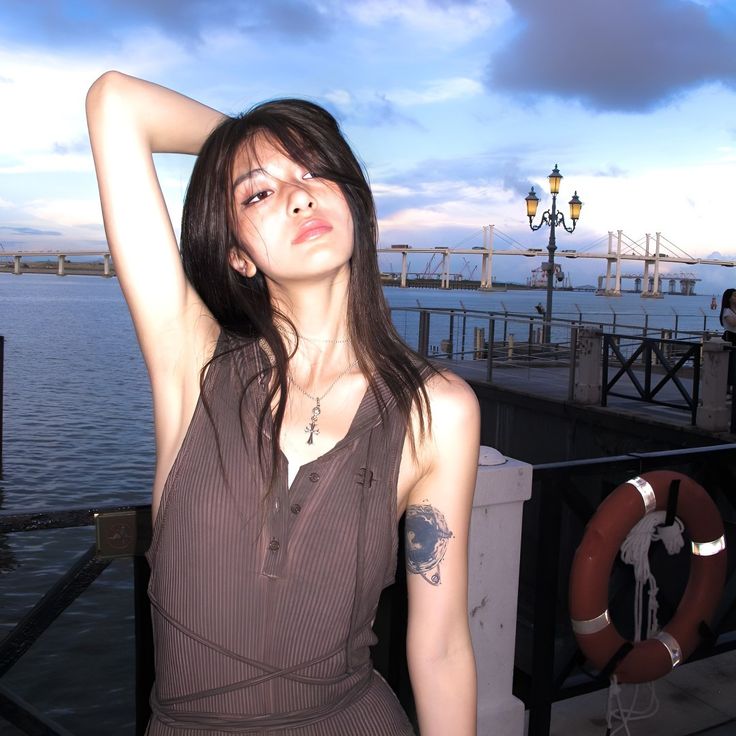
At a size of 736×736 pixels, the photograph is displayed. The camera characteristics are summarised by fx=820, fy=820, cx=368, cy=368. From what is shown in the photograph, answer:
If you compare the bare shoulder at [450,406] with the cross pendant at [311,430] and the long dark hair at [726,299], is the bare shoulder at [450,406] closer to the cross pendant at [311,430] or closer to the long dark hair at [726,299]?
the cross pendant at [311,430]

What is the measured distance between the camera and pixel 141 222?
150cm

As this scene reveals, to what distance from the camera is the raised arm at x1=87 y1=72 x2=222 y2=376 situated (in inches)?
59.0

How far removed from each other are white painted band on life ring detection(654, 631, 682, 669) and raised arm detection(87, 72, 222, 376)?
2862mm

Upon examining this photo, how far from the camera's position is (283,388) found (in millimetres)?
1565

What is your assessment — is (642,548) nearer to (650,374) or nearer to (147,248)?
(147,248)

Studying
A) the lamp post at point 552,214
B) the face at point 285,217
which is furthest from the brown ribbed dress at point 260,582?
the lamp post at point 552,214

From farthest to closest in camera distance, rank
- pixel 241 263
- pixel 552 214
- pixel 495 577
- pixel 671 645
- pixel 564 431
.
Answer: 1. pixel 552 214
2. pixel 564 431
3. pixel 671 645
4. pixel 495 577
5. pixel 241 263

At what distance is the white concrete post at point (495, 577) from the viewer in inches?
110

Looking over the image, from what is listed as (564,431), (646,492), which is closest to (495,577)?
(646,492)

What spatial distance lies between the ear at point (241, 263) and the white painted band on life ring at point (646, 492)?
6.90 feet

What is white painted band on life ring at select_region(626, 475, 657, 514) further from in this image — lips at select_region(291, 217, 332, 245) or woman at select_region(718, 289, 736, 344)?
woman at select_region(718, 289, 736, 344)

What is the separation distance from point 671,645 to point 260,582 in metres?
2.80

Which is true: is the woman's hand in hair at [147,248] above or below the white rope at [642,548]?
above

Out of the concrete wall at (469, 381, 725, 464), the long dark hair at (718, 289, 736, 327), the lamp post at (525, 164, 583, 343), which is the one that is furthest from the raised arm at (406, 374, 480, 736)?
the lamp post at (525, 164, 583, 343)
